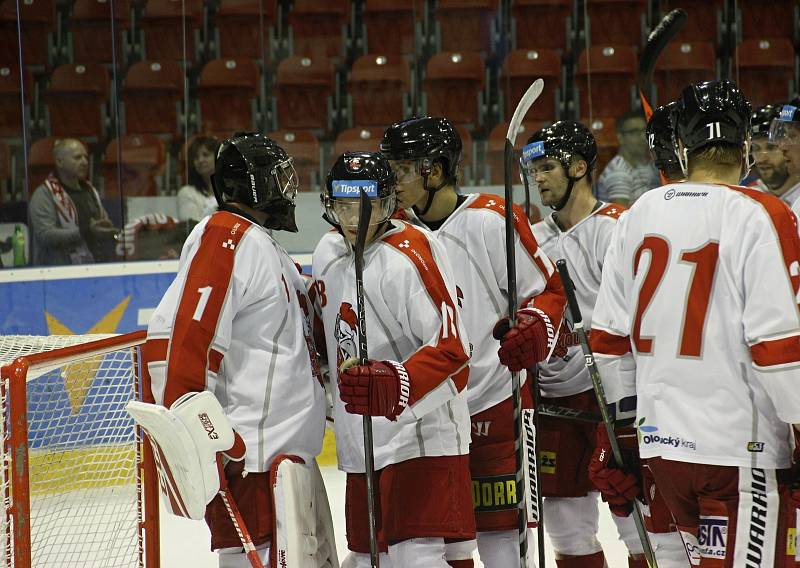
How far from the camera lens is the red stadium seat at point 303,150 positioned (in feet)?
16.6

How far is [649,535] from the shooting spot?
2.36 meters

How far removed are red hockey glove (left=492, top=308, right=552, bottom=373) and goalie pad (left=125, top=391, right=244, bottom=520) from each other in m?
0.68

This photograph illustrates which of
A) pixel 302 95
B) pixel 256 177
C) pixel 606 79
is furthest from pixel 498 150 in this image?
pixel 256 177

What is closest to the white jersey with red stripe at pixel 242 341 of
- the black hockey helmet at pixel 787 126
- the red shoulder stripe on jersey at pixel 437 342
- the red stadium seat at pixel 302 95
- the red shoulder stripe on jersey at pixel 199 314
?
the red shoulder stripe on jersey at pixel 199 314

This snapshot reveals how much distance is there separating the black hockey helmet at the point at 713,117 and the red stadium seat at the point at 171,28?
11.6 feet

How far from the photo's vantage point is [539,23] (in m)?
5.45

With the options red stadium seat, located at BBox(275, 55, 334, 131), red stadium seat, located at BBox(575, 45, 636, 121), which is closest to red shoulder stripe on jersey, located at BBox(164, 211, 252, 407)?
red stadium seat, located at BBox(275, 55, 334, 131)

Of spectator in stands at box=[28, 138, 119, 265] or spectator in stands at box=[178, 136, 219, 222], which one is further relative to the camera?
spectator in stands at box=[178, 136, 219, 222]

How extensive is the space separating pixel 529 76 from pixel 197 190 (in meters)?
1.90

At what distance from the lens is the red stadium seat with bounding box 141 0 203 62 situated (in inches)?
195

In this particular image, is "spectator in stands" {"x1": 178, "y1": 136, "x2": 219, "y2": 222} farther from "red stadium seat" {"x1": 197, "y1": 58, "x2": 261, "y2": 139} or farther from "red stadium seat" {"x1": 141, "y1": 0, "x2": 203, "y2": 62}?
"red stadium seat" {"x1": 141, "y1": 0, "x2": 203, "y2": 62}

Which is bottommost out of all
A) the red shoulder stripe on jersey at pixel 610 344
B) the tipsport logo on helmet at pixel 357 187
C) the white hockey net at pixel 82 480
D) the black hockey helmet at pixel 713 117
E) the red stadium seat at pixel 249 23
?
the white hockey net at pixel 82 480

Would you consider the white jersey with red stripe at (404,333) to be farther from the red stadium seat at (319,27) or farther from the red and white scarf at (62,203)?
the red stadium seat at (319,27)

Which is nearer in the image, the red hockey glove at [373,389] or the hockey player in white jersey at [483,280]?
the red hockey glove at [373,389]
